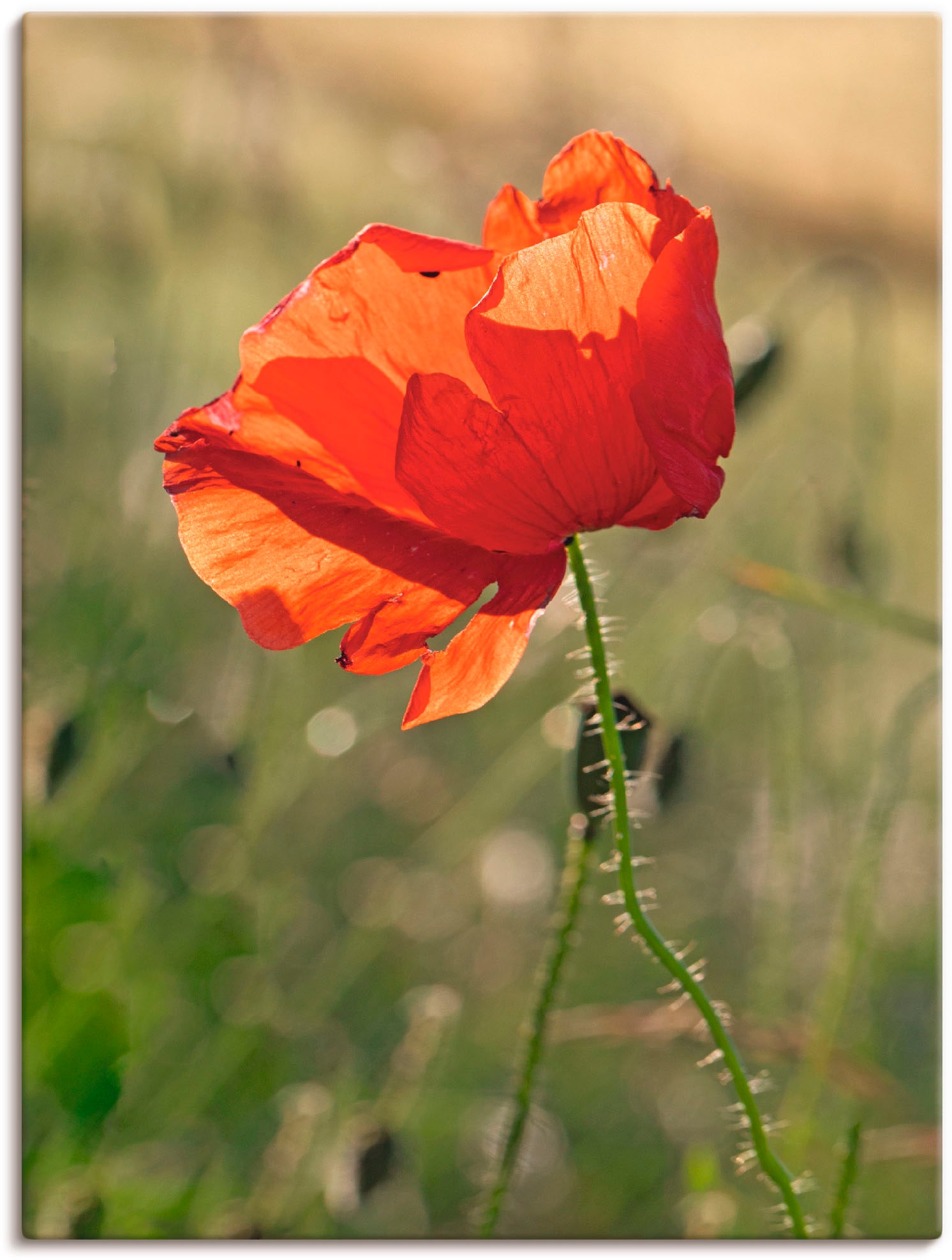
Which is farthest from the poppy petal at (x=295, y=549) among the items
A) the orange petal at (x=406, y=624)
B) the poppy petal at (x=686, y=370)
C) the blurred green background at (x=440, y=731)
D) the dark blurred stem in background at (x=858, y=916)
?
the dark blurred stem in background at (x=858, y=916)

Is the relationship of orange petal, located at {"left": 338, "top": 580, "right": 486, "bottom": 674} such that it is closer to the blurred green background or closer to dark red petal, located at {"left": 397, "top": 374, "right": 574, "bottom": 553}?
dark red petal, located at {"left": 397, "top": 374, "right": 574, "bottom": 553}

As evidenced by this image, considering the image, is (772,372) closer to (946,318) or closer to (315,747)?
(946,318)

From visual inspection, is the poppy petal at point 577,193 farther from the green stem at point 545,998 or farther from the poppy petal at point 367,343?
the green stem at point 545,998

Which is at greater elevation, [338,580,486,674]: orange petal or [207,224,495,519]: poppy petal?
[207,224,495,519]: poppy petal

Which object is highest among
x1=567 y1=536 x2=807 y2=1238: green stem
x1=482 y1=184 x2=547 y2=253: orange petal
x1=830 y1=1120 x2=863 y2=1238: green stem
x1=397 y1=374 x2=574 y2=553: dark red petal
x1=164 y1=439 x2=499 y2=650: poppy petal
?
x1=482 y1=184 x2=547 y2=253: orange petal

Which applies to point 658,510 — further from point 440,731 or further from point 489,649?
point 440,731

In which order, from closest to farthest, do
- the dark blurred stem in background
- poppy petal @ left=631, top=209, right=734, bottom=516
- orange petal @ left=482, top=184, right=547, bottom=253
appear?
poppy petal @ left=631, top=209, right=734, bottom=516 < orange petal @ left=482, top=184, right=547, bottom=253 < the dark blurred stem in background

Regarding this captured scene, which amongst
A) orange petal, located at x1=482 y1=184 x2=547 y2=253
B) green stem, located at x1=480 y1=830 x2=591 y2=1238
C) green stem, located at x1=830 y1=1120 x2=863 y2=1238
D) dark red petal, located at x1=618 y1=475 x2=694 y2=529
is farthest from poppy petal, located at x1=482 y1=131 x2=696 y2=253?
green stem, located at x1=830 y1=1120 x2=863 y2=1238
